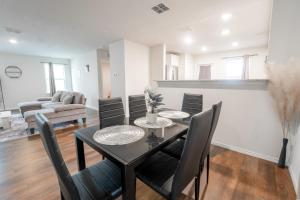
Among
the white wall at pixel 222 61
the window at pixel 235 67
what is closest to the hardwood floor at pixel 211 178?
the white wall at pixel 222 61

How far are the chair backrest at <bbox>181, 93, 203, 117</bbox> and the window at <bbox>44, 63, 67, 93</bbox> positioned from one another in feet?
24.5

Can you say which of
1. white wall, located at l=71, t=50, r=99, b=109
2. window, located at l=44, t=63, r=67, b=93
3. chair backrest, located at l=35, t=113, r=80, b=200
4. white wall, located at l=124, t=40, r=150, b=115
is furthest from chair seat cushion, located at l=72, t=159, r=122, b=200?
window, located at l=44, t=63, r=67, b=93

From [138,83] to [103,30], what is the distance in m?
1.95

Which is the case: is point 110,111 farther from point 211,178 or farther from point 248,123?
point 248,123

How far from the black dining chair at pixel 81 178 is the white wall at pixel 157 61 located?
4.19 m

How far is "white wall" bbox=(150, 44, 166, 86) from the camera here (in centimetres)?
507

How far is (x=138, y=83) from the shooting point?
195 inches

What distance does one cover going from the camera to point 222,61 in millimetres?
6562

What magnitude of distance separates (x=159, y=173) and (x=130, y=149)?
383 mm

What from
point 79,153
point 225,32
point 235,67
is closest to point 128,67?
point 225,32

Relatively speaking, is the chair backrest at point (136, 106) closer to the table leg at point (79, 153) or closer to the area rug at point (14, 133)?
the table leg at point (79, 153)

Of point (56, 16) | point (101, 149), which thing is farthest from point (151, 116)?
point (56, 16)

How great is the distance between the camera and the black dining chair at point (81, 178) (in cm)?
75

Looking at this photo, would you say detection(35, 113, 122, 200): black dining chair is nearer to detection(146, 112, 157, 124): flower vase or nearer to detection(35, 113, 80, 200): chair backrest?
detection(35, 113, 80, 200): chair backrest
